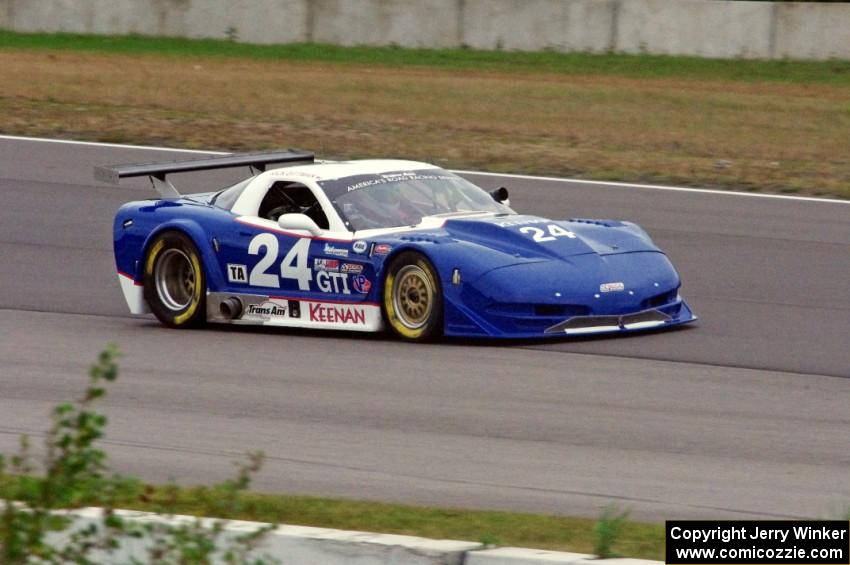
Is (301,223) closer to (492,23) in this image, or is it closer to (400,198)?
(400,198)

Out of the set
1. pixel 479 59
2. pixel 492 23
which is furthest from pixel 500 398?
pixel 492 23

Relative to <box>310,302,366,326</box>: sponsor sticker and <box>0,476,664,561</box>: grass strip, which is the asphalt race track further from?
<box>0,476,664,561</box>: grass strip

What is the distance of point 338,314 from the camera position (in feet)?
37.7

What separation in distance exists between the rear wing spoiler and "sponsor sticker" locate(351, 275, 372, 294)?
1.62 meters

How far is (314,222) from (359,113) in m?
12.0

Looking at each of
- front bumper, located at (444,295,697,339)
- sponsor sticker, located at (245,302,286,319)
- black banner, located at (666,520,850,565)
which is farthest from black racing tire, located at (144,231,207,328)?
black banner, located at (666,520,850,565)

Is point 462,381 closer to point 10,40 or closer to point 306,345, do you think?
point 306,345

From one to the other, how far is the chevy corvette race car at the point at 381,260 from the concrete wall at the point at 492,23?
1947cm

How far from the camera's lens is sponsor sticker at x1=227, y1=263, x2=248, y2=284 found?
11941mm

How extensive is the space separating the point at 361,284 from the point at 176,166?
2.18 m

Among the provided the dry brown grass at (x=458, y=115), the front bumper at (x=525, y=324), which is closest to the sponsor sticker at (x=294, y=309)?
the front bumper at (x=525, y=324)

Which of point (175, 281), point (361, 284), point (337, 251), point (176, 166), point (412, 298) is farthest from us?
point (176, 166)

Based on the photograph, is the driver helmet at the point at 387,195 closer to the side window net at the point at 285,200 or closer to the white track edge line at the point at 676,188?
the side window net at the point at 285,200

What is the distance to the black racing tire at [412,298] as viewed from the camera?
1099 centimetres
